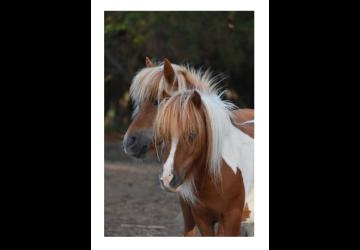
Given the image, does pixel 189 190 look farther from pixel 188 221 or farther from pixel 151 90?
pixel 151 90

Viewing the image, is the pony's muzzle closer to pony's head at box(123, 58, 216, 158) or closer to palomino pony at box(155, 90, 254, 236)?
palomino pony at box(155, 90, 254, 236)

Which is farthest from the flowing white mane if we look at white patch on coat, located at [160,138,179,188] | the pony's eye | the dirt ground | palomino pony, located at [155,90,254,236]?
the dirt ground

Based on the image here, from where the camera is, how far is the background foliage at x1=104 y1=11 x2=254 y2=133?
5.50 m

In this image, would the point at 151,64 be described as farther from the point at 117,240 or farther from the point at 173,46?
the point at 173,46

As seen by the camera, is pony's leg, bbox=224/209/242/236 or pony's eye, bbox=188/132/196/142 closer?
pony's eye, bbox=188/132/196/142

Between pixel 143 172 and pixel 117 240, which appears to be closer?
pixel 117 240

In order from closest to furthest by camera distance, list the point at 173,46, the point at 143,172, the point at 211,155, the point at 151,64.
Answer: the point at 211,155 → the point at 151,64 → the point at 173,46 → the point at 143,172

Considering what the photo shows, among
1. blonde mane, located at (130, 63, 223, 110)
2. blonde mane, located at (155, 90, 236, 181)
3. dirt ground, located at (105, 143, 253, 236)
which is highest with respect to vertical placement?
blonde mane, located at (130, 63, 223, 110)

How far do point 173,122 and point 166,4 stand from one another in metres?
0.87

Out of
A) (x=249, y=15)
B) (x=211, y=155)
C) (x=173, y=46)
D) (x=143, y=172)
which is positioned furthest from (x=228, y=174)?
(x=143, y=172)

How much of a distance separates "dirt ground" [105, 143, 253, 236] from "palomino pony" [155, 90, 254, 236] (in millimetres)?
500

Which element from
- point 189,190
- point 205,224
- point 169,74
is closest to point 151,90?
point 169,74

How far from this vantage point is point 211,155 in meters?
2.74

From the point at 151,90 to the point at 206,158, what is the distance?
1.58ft
